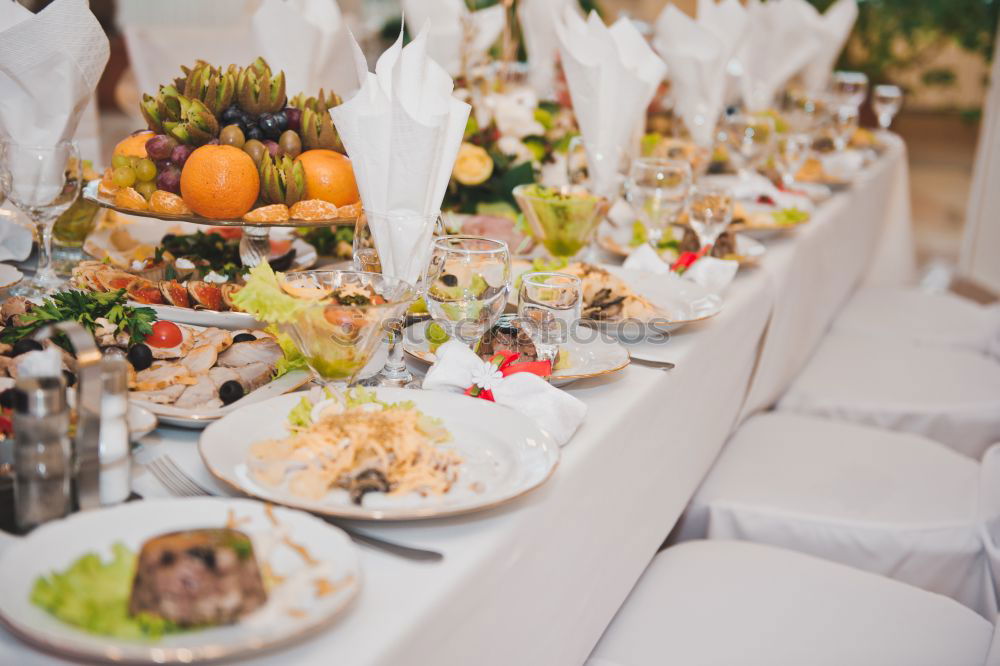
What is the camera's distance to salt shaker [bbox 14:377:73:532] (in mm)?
736

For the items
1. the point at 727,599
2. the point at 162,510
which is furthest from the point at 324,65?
the point at 162,510

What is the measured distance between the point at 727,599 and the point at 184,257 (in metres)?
0.97

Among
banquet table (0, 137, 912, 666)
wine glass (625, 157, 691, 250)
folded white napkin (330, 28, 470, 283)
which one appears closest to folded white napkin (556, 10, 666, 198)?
wine glass (625, 157, 691, 250)

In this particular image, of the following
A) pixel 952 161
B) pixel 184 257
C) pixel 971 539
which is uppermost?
pixel 184 257

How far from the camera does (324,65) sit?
2.12 m

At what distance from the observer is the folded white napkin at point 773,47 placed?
357 cm

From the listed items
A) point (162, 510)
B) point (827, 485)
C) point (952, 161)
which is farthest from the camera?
point (952, 161)

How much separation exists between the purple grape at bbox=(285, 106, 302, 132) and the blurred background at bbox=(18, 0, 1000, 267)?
12.6 feet

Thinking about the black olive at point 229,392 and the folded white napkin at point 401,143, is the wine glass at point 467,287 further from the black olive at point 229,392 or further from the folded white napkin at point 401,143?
the black olive at point 229,392

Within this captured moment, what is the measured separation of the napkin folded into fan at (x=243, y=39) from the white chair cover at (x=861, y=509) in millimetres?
1179

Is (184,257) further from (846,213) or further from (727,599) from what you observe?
(846,213)

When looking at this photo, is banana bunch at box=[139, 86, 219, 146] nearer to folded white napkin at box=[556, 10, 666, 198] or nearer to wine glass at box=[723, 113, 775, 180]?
folded white napkin at box=[556, 10, 666, 198]

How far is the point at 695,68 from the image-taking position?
9.43 feet

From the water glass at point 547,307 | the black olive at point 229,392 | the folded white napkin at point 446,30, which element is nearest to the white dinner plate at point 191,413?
the black olive at point 229,392
